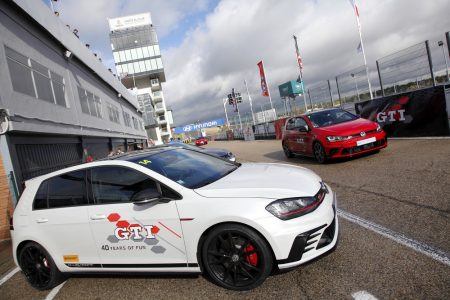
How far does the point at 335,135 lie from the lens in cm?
917

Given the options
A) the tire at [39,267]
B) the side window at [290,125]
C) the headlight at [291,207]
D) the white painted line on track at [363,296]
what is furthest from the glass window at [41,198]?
the side window at [290,125]

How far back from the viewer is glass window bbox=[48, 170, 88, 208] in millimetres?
4054

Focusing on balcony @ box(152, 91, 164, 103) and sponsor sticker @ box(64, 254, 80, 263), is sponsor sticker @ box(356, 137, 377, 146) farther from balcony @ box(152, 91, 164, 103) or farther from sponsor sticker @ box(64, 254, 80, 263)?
balcony @ box(152, 91, 164, 103)

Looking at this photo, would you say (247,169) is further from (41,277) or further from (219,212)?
(41,277)

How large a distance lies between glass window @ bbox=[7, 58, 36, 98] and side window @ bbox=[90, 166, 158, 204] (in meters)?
8.90

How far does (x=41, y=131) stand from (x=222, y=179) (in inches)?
390

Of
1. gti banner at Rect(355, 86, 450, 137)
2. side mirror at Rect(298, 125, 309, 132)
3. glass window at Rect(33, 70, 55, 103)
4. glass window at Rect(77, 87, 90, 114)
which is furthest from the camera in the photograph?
glass window at Rect(77, 87, 90, 114)

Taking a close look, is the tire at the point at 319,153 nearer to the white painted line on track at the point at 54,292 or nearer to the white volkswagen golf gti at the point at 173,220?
the white volkswagen golf gti at the point at 173,220

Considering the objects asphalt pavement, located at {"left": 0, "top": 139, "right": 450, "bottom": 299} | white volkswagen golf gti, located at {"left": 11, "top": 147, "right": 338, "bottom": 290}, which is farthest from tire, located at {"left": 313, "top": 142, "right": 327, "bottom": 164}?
white volkswagen golf gti, located at {"left": 11, "top": 147, "right": 338, "bottom": 290}

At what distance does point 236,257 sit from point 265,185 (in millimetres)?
758

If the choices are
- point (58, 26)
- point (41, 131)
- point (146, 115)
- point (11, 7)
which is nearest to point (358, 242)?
point (41, 131)

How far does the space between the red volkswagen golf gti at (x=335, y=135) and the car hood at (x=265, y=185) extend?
5.47m

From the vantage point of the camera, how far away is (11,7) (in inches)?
455

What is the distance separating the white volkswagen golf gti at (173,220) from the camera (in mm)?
3205
